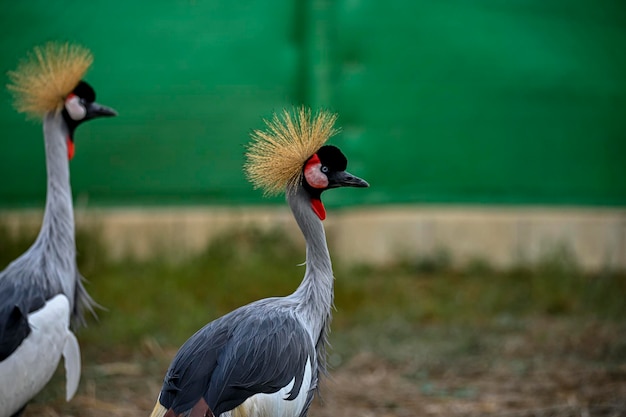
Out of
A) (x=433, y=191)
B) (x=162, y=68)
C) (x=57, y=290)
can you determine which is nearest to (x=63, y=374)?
(x=57, y=290)

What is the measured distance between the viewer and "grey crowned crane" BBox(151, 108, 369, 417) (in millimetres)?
2475

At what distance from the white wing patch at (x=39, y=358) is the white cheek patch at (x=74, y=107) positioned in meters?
0.64

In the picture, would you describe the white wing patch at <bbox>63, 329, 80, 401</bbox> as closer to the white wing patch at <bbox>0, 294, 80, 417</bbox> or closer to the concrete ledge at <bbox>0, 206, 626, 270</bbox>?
the white wing patch at <bbox>0, 294, 80, 417</bbox>

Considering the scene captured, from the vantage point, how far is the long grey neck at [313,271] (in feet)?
9.21

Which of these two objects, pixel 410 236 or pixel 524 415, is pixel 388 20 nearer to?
pixel 410 236

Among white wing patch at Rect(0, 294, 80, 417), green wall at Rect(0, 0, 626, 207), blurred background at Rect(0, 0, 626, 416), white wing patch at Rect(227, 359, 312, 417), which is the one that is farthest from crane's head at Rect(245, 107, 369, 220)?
green wall at Rect(0, 0, 626, 207)

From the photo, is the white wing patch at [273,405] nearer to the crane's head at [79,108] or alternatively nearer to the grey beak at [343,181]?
the grey beak at [343,181]

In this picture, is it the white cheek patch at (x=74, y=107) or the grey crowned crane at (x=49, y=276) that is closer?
the grey crowned crane at (x=49, y=276)

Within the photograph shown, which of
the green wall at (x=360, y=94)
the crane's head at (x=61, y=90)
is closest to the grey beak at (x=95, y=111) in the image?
the crane's head at (x=61, y=90)

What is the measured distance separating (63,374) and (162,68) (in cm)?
187

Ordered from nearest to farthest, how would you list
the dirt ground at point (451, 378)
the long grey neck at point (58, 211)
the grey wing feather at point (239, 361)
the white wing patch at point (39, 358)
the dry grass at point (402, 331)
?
the grey wing feather at point (239, 361) → the white wing patch at point (39, 358) → the long grey neck at point (58, 211) → the dirt ground at point (451, 378) → the dry grass at point (402, 331)

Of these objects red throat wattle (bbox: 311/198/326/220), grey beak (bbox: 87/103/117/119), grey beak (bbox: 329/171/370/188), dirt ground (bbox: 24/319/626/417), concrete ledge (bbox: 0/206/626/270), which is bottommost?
dirt ground (bbox: 24/319/626/417)

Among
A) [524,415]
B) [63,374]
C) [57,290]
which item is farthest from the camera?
[63,374]

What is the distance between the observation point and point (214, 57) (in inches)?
207
